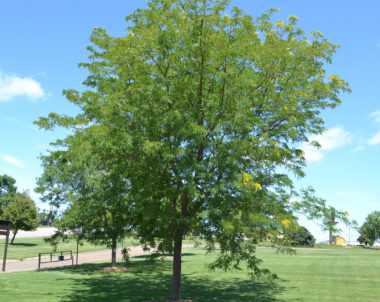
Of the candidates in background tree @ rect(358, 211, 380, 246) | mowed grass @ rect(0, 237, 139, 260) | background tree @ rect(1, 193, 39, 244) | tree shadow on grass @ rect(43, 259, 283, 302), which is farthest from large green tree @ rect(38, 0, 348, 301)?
background tree @ rect(358, 211, 380, 246)

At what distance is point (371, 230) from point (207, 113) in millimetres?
94319

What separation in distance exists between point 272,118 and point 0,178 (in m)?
112

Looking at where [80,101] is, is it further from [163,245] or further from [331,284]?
[331,284]

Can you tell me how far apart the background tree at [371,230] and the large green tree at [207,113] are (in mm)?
90145

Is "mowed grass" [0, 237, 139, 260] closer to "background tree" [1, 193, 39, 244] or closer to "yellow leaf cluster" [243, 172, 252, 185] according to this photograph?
"background tree" [1, 193, 39, 244]

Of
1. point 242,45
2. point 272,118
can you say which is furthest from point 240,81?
point 272,118

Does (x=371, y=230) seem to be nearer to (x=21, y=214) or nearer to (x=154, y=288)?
(x=21, y=214)

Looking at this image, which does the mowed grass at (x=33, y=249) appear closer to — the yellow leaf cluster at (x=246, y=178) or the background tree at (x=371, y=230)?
the yellow leaf cluster at (x=246, y=178)

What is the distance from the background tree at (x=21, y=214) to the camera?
5078cm

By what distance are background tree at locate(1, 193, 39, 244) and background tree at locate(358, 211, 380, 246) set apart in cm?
7749

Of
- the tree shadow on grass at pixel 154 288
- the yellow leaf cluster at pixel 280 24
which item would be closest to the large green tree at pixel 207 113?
the yellow leaf cluster at pixel 280 24

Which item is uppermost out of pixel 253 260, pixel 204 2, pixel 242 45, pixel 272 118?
pixel 204 2

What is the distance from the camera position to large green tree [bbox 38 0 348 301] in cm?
1027

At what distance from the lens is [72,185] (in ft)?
77.2
